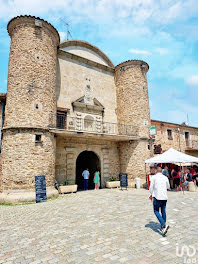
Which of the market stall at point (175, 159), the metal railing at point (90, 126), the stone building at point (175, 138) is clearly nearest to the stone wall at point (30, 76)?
the metal railing at point (90, 126)

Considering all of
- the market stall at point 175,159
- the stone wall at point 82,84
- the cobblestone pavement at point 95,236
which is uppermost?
the stone wall at point 82,84

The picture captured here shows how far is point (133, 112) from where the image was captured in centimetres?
1438

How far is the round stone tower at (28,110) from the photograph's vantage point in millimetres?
8884

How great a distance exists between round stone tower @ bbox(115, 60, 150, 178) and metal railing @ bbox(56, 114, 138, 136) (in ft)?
0.28

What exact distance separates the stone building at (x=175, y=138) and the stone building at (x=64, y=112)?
11.8ft

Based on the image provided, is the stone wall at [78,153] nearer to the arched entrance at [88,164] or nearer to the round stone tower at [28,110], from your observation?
the arched entrance at [88,164]

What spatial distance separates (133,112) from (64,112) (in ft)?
18.9

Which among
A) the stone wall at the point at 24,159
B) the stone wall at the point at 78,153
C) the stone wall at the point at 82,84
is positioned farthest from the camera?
the stone wall at the point at 82,84

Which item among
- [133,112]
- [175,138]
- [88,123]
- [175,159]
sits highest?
[133,112]

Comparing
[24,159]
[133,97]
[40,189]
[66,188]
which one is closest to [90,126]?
[133,97]

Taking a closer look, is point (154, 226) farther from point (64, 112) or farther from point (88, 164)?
point (88, 164)

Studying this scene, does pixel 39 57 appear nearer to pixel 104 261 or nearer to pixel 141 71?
pixel 141 71

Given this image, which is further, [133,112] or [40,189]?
[133,112]

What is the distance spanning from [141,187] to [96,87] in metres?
9.05
